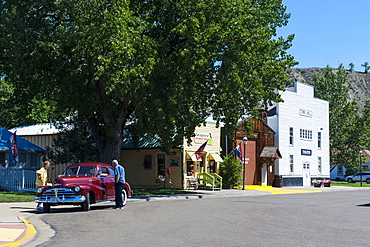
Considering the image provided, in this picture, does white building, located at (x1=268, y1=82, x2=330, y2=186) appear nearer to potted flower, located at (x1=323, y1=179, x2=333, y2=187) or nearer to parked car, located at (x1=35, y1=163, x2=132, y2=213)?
potted flower, located at (x1=323, y1=179, x2=333, y2=187)

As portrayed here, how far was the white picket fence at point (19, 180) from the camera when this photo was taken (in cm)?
2761

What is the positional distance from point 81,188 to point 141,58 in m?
7.90

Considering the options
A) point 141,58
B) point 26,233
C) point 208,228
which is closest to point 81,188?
point 26,233

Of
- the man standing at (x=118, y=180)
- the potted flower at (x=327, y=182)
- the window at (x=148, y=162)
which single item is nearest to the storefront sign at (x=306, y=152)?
the potted flower at (x=327, y=182)

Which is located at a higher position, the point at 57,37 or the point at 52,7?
the point at 52,7

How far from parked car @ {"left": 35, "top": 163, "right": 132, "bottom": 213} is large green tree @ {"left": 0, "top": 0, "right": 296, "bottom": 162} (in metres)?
4.25

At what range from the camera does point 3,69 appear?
25594 mm

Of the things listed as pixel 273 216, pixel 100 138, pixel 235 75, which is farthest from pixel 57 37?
pixel 273 216

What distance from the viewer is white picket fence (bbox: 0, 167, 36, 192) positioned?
90.6 feet

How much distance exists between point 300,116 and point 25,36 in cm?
3123

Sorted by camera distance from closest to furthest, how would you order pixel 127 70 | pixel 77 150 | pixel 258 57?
1. pixel 127 70
2. pixel 258 57
3. pixel 77 150

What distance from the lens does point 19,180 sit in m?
27.8

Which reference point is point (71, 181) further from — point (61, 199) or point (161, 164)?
point (161, 164)

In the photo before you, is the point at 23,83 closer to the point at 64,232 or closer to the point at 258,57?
the point at 258,57
